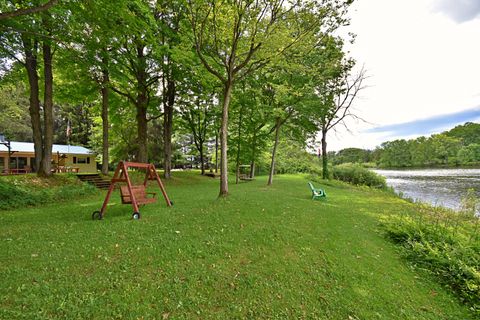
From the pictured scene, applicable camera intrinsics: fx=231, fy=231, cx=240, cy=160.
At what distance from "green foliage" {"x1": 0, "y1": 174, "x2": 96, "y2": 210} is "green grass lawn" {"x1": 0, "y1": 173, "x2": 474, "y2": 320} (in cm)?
269

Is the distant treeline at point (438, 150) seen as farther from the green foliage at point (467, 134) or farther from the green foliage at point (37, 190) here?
the green foliage at point (37, 190)

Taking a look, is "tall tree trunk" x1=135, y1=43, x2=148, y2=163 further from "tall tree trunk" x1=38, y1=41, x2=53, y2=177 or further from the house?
the house

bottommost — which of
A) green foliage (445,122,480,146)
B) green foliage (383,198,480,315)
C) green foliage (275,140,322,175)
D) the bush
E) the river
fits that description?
the river

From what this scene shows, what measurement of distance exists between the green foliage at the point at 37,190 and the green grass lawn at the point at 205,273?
106 inches

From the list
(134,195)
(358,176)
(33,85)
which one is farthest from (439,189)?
(33,85)

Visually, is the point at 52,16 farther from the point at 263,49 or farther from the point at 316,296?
the point at 316,296

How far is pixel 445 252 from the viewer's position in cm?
460

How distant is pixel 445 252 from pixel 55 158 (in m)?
27.4

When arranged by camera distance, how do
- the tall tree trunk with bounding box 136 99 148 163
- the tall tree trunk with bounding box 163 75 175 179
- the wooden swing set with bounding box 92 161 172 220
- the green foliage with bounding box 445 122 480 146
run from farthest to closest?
the green foliage with bounding box 445 122 480 146, the tall tree trunk with bounding box 163 75 175 179, the tall tree trunk with bounding box 136 99 148 163, the wooden swing set with bounding box 92 161 172 220

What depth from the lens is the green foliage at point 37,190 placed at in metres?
8.03

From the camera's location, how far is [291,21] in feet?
26.9

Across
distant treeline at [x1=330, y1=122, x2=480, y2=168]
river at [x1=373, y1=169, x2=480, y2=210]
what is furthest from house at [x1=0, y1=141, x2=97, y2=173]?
distant treeline at [x1=330, y1=122, x2=480, y2=168]

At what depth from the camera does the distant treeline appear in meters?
53.8

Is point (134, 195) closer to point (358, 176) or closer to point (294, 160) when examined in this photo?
point (358, 176)
